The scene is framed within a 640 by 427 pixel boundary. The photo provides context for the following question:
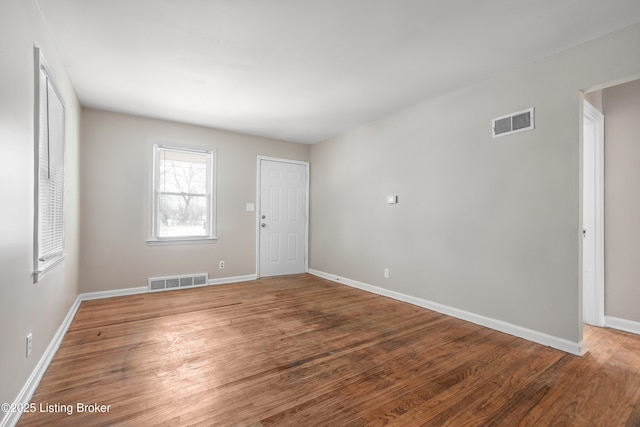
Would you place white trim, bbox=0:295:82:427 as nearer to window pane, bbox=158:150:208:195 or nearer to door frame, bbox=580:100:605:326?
window pane, bbox=158:150:208:195

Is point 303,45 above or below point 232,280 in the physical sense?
above

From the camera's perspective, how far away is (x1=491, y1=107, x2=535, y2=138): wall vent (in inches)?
107

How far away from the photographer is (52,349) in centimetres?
232

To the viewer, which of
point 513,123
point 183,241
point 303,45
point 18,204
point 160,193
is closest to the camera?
point 18,204

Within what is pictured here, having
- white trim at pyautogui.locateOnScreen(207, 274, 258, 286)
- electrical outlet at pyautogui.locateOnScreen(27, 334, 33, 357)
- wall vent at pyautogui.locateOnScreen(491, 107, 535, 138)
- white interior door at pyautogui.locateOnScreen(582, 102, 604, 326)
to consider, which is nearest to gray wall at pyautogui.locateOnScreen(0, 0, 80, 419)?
electrical outlet at pyautogui.locateOnScreen(27, 334, 33, 357)

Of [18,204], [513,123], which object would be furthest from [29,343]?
[513,123]

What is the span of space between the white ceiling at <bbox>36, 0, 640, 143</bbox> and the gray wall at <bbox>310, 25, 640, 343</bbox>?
0.73ft

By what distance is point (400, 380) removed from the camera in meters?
2.00

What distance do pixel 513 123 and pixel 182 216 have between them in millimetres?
4527

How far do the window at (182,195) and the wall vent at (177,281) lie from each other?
0.57 meters

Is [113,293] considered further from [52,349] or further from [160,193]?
[52,349]

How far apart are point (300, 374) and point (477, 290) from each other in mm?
2105

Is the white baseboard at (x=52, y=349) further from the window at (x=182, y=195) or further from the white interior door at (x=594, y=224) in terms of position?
the white interior door at (x=594, y=224)

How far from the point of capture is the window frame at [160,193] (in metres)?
4.34
